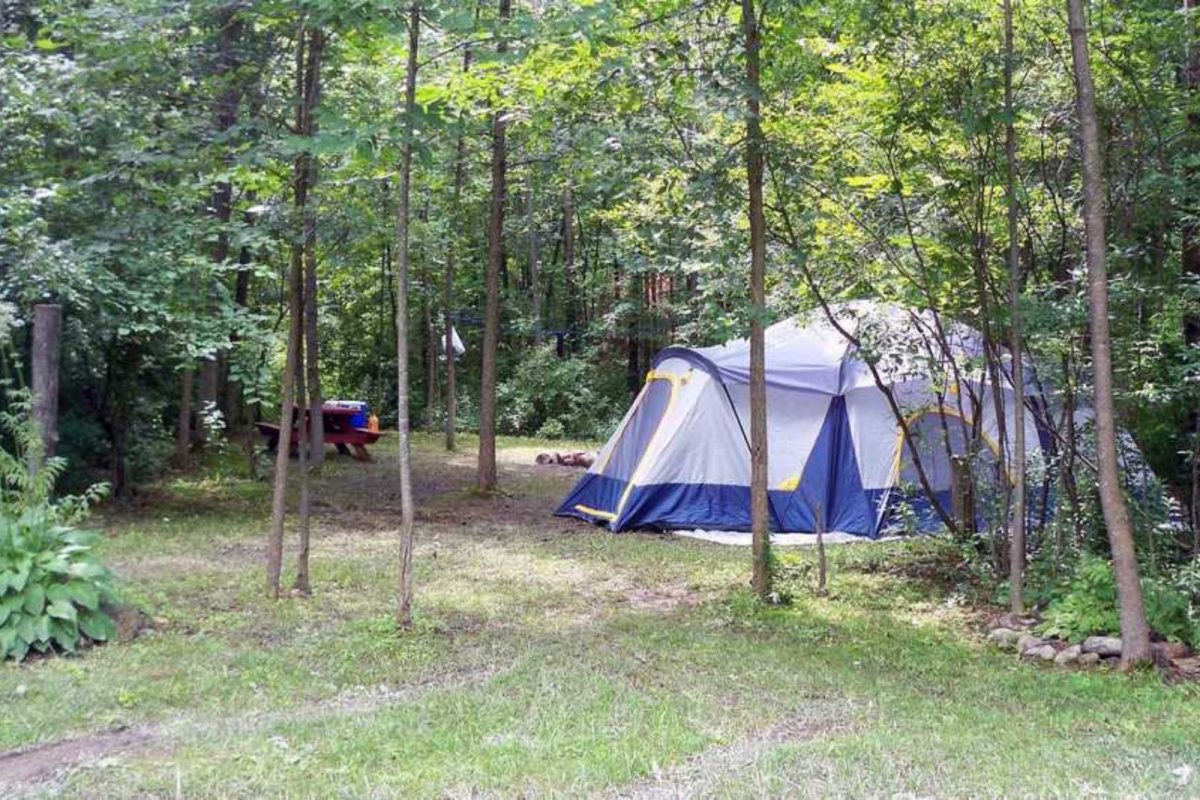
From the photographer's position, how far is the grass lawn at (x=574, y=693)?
11.5ft

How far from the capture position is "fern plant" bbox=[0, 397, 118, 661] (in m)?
5.16

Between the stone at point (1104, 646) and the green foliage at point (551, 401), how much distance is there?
54.5 feet

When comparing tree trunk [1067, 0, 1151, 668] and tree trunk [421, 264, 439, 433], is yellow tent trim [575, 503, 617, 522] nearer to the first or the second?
tree trunk [1067, 0, 1151, 668]

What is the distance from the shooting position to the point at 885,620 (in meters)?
6.61

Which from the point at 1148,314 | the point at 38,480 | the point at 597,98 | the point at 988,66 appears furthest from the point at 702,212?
the point at 38,480

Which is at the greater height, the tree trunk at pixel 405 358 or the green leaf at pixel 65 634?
the tree trunk at pixel 405 358

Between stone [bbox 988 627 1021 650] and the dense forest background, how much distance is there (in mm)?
1061

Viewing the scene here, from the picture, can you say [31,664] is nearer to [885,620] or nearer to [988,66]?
[885,620]

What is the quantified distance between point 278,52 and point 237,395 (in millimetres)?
10901

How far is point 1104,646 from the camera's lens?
546cm

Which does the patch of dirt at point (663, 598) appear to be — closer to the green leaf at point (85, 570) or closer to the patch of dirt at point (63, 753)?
the green leaf at point (85, 570)

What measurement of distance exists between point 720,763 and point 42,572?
3730 millimetres

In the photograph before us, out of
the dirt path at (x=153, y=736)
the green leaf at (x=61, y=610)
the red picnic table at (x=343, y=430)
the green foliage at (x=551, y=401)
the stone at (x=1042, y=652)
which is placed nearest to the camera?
the dirt path at (x=153, y=736)

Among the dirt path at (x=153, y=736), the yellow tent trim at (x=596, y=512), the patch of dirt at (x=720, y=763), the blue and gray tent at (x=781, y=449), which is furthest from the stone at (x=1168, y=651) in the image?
the yellow tent trim at (x=596, y=512)
